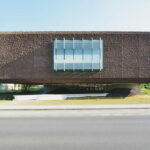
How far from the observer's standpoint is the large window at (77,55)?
59.6 ft

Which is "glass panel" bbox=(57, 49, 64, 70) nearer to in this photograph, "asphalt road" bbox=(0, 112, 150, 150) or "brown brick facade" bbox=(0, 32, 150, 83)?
"brown brick facade" bbox=(0, 32, 150, 83)

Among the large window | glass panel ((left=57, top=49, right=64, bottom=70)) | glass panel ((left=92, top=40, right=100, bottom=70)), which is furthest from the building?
glass panel ((left=57, top=49, right=64, bottom=70))

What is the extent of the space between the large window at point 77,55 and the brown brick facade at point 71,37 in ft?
3.49

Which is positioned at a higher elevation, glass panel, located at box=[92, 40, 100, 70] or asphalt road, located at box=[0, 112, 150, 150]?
glass panel, located at box=[92, 40, 100, 70]

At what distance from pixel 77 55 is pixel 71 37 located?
10.7 ft

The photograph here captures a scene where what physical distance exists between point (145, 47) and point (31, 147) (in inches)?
838

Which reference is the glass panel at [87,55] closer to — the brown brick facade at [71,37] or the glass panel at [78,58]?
the glass panel at [78,58]

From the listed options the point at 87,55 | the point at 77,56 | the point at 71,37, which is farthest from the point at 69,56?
the point at 71,37

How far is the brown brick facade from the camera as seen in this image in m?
18.7

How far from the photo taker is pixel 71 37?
61.3ft

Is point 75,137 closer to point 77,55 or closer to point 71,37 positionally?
point 77,55

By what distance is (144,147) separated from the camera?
13.4ft

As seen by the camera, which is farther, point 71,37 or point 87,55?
point 71,37

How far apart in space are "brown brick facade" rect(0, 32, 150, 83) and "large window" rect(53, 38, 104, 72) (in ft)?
3.49
